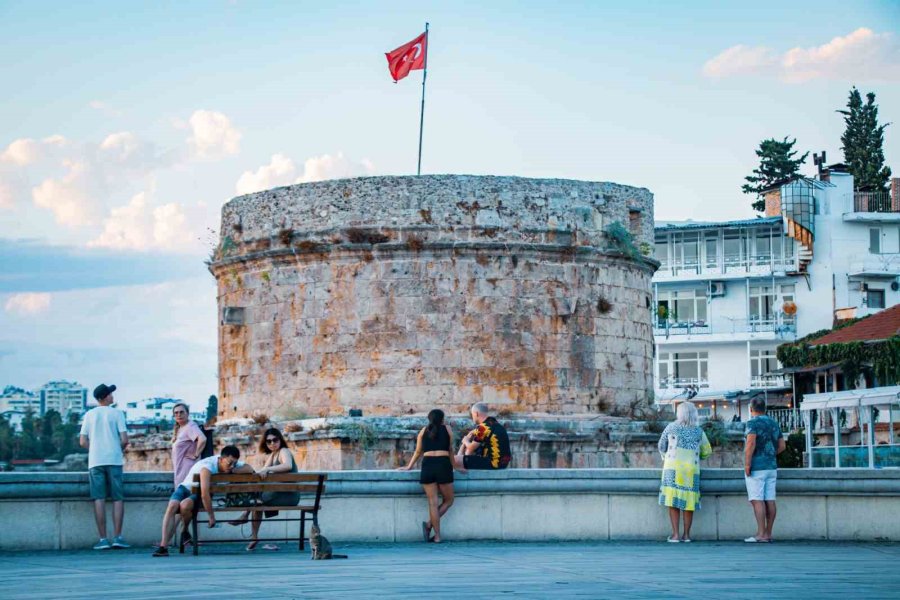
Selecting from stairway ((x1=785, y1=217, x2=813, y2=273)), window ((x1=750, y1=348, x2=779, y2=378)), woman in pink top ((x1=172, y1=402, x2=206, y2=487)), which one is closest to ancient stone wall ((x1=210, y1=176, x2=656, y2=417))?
woman in pink top ((x1=172, y1=402, x2=206, y2=487))

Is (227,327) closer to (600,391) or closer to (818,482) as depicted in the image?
(600,391)

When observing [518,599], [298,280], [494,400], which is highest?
[298,280]

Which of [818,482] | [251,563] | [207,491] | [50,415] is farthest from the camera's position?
[50,415]

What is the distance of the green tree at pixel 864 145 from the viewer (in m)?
72.8

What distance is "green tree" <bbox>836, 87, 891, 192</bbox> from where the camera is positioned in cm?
7281

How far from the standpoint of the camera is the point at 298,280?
25266mm

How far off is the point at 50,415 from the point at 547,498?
112 metres

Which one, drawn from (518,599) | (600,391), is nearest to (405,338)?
(600,391)

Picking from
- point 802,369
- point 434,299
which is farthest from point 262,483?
point 802,369

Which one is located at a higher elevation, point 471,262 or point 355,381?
point 471,262

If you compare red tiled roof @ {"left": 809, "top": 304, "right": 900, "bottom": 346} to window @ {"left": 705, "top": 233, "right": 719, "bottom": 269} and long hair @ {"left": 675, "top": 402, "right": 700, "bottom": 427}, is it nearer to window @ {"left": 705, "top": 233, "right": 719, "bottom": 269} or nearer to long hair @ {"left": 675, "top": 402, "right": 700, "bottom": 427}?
window @ {"left": 705, "top": 233, "right": 719, "bottom": 269}

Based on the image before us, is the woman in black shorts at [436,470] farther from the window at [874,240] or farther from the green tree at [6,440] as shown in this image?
the green tree at [6,440]

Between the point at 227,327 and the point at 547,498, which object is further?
the point at 227,327

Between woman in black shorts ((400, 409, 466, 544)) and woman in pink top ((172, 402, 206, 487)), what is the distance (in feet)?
7.27
